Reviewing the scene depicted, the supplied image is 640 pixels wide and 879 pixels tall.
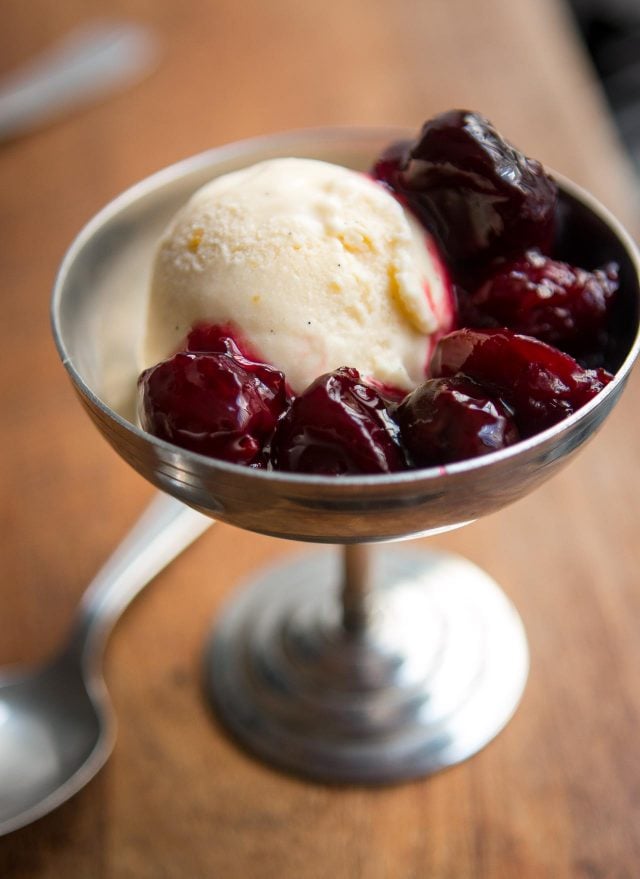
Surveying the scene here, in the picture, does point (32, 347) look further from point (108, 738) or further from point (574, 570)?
point (574, 570)

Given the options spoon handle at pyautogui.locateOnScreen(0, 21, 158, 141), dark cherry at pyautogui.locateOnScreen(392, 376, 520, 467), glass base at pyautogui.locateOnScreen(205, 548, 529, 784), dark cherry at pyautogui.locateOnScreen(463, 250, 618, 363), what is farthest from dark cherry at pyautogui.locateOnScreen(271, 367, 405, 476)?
spoon handle at pyautogui.locateOnScreen(0, 21, 158, 141)

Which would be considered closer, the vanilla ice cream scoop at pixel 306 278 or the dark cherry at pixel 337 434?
the dark cherry at pixel 337 434

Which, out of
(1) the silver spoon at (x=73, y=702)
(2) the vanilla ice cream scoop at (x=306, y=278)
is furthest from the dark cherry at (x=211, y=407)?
(1) the silver spoon at (x=73, y=702)

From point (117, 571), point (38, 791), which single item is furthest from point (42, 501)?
point (38, 791)

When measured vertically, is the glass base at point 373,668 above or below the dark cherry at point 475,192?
below

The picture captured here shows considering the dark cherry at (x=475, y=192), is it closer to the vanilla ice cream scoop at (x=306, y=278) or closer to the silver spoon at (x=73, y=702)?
the vanilla ice cream scoop at (x=306, y=278)

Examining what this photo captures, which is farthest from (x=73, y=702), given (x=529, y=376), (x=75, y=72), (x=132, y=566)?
(x=75, y=72)
